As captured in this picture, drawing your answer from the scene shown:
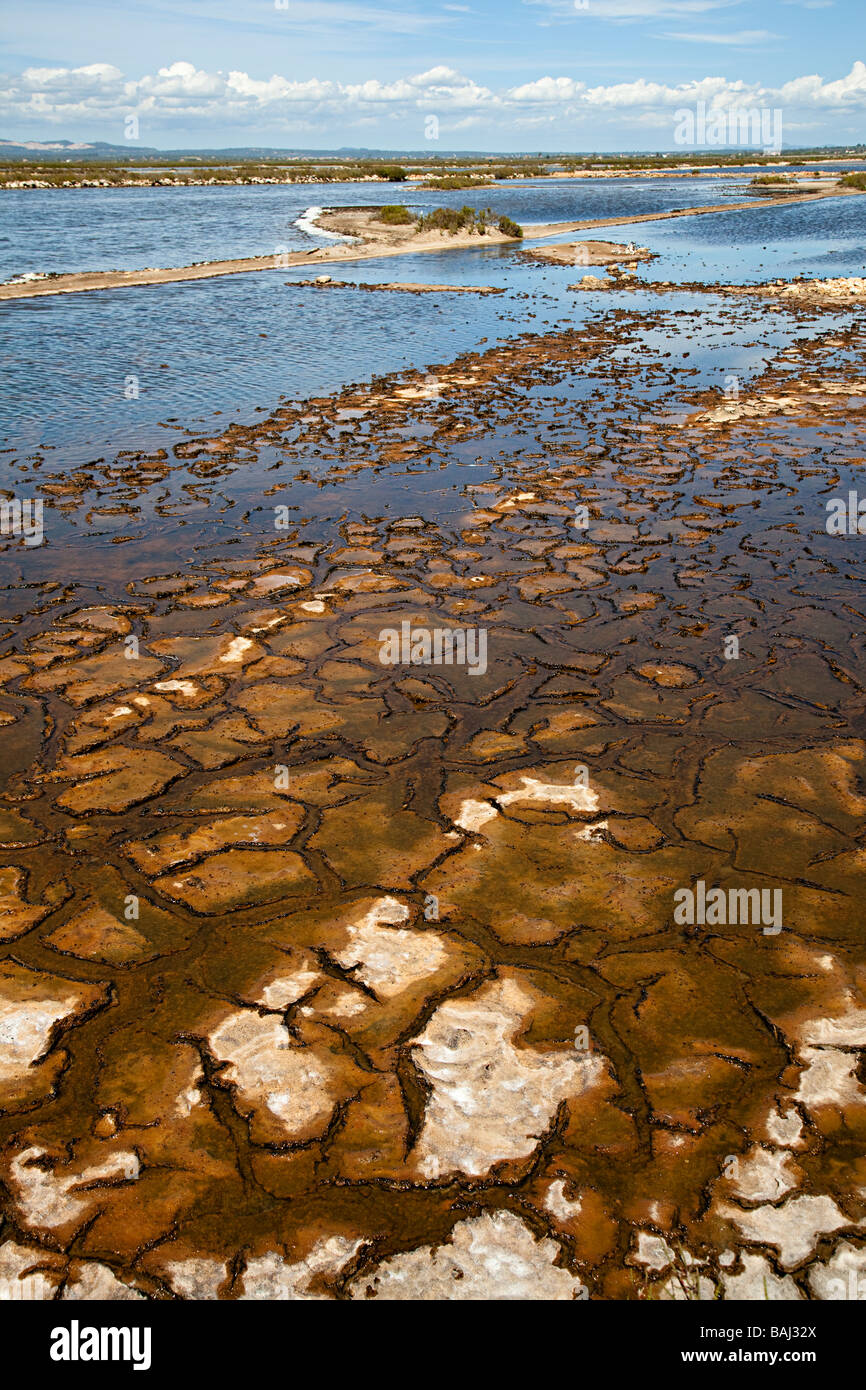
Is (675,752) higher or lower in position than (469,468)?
lower

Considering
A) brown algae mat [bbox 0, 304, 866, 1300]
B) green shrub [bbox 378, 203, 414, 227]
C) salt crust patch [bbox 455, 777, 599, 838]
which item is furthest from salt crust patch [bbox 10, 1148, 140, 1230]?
green shrub [bbox 378, 203, 414, 227]

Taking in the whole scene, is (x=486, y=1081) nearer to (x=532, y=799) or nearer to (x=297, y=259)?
(x=532, y=799)

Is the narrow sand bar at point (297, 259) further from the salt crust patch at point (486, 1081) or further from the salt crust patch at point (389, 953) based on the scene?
the salt crust patch at point (486, 1081)

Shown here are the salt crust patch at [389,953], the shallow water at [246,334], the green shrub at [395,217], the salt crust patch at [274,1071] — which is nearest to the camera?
the salt crust patch at [274,1071]

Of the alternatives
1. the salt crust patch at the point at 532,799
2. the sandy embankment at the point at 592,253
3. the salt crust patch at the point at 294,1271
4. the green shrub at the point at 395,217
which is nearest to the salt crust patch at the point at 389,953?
the salt crust patch at the point at 532,799

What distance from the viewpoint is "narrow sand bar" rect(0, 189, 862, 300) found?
2233 centimetres

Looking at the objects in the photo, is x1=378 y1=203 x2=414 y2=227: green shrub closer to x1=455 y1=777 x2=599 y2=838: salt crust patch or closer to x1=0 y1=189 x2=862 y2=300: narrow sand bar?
x1=0 y1=189 x2=862 y2=300: narrow sand bar

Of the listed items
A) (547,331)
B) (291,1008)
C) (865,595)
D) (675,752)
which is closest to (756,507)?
(865,595)

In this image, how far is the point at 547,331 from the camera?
18203 mm

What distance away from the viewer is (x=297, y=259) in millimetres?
28859

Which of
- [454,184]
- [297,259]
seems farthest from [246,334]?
[454,184]

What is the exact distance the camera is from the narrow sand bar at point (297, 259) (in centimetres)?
2233

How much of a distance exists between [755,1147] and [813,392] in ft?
42.7
